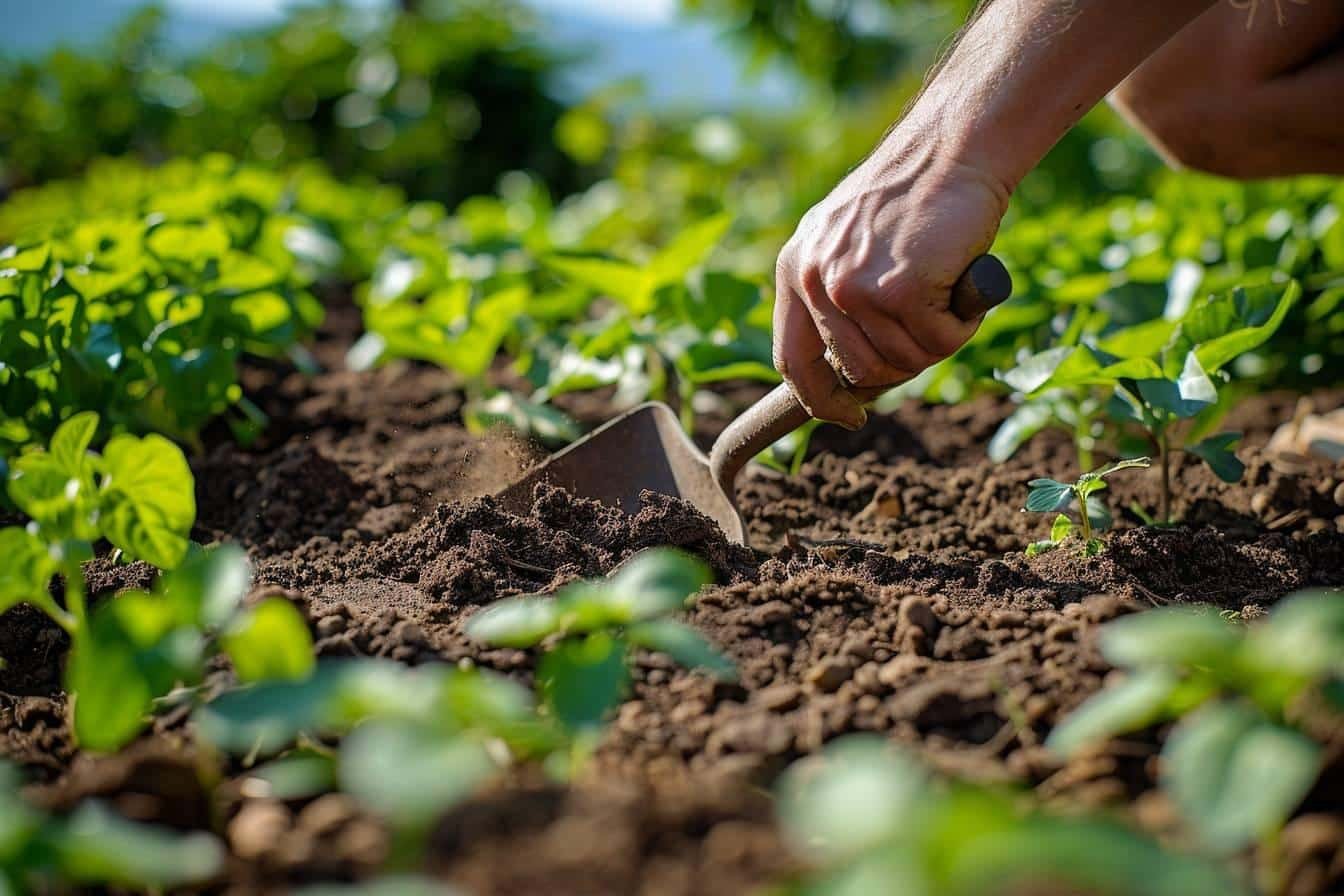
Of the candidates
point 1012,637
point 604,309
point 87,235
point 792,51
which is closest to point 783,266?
point 1012,637

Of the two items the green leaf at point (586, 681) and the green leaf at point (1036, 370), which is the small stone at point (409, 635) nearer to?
the green leaf at point (586, 681)

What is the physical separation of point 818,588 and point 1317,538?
0.80m

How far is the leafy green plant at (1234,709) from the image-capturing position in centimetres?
71

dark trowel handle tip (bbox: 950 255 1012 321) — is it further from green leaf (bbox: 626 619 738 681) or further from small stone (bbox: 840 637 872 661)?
green leaf (bbox: 626 619 738 681)

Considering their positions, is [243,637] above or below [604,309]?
above

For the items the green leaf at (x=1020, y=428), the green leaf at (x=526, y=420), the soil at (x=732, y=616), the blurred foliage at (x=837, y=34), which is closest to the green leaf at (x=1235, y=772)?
the soil at (x=732, y=616)

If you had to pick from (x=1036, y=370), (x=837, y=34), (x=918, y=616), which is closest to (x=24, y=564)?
(x=918, y=616)

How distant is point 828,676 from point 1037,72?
76cm

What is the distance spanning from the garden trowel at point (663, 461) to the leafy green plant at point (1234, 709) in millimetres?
864

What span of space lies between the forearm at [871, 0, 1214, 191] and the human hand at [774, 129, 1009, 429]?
0.03 m

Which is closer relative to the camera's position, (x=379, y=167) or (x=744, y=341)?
(x=744, y=341)

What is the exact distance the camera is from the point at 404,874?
2.53ft

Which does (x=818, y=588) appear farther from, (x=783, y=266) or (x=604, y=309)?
(x=604, y=309)

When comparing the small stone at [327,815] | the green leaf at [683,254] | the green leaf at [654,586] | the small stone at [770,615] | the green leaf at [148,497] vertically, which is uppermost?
the green leaf at [654,586]
